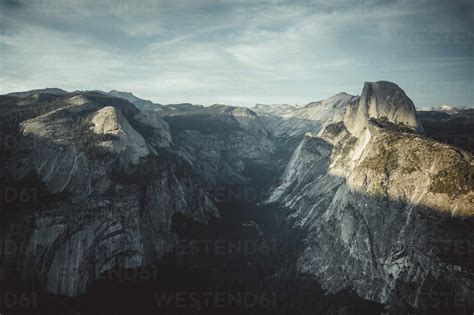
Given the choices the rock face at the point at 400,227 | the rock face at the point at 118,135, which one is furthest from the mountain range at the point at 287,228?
the rock face at the point at 118,135

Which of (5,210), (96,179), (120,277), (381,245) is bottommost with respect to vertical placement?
(120,277)

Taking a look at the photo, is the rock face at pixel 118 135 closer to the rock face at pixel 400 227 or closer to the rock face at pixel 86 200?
the rock face at pixel 86 200

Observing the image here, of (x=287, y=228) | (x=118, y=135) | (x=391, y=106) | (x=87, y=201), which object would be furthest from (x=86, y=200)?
(x=391, y=106)

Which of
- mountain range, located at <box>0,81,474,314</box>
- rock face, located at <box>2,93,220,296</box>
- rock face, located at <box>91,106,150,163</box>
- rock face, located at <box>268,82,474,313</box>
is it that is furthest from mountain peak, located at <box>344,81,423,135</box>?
rock face, located at <box>91,106,150,163</box>

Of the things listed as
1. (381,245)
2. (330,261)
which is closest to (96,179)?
(330,261)

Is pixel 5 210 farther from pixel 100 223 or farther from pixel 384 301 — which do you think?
pixel 384 301

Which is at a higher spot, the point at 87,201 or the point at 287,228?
the point at 87,201

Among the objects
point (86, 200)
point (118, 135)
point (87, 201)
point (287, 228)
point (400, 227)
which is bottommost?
point (287, 228)

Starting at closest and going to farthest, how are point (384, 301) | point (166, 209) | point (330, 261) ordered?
point (384, 301)
point (330, 261)
point (166, 209)

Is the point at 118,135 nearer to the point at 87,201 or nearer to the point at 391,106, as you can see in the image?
the point at 87,201
